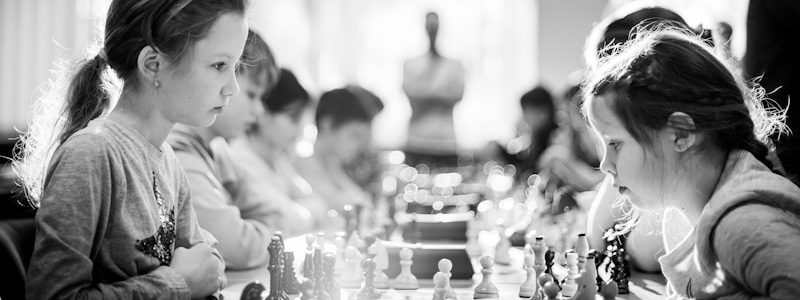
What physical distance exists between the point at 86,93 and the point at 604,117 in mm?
830

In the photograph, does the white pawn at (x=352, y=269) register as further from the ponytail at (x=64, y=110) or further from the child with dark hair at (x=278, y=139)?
the child with dark hair at (x=278, y=139)

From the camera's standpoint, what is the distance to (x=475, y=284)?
5.27 ft

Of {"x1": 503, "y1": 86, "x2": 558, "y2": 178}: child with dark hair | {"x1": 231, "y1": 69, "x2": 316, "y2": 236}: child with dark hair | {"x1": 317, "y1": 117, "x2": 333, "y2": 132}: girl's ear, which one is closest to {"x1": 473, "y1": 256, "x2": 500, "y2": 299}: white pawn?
{"x1": 231, "y1": 69, "x2": 316, "y2": 236}: child with dark hair

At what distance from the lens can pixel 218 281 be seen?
1343 mm

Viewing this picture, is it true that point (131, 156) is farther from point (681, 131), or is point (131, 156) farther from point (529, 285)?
point (681, 131)

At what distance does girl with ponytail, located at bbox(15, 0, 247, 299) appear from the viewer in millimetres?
1130

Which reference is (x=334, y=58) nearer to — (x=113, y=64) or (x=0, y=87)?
(x=0, y=87)

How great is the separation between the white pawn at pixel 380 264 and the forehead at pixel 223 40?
0.46 meters

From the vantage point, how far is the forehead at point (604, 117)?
1273 millimetres

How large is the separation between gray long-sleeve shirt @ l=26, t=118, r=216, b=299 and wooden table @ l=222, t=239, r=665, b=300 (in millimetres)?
221

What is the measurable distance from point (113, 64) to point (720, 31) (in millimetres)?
1529

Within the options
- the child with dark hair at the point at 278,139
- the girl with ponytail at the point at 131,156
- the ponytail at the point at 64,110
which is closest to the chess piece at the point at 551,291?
the girl with ponytail at the point at 131,156

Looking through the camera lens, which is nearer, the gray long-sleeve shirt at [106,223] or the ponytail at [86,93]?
the gray long-sleeve shirt at [106,223]

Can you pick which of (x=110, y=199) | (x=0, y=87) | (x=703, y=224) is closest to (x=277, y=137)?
(x=110, y=199)
